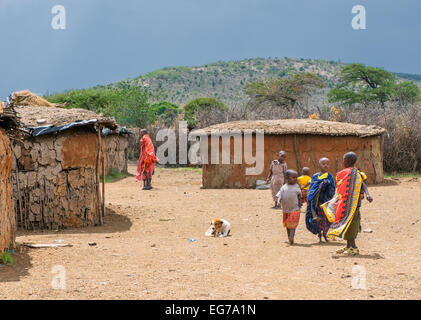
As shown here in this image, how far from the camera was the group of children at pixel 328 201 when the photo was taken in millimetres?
6121

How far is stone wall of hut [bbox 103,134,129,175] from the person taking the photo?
17.6 metres

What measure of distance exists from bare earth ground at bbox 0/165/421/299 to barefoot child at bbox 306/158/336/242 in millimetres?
289

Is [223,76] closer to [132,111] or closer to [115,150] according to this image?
[132,111]

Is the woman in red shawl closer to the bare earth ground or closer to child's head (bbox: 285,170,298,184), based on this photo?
the bare earth ground

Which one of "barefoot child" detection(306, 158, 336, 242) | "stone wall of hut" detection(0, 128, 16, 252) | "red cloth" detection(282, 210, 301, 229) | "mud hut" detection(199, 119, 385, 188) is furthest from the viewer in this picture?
"mud hut" detection(199, 119, 385, 188)

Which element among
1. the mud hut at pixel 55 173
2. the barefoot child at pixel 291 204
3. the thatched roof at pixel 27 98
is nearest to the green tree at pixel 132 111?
the thatched roof at pixel 27 98

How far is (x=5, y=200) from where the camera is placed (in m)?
6.02

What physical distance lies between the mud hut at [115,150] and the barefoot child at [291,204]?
10995mm

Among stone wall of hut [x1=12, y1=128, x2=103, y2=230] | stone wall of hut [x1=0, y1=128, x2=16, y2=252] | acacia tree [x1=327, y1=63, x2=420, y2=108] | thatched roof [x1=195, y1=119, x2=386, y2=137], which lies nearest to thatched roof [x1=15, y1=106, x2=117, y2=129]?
stone wall of hut [x1=12, y1=128, x2=103, y2=230]

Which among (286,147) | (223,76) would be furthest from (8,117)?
(223,76)

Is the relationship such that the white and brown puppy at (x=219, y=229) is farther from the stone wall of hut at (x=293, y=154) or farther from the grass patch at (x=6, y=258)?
the stone wall of hut at (x=293, y=154)

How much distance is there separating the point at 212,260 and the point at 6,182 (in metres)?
2.73
